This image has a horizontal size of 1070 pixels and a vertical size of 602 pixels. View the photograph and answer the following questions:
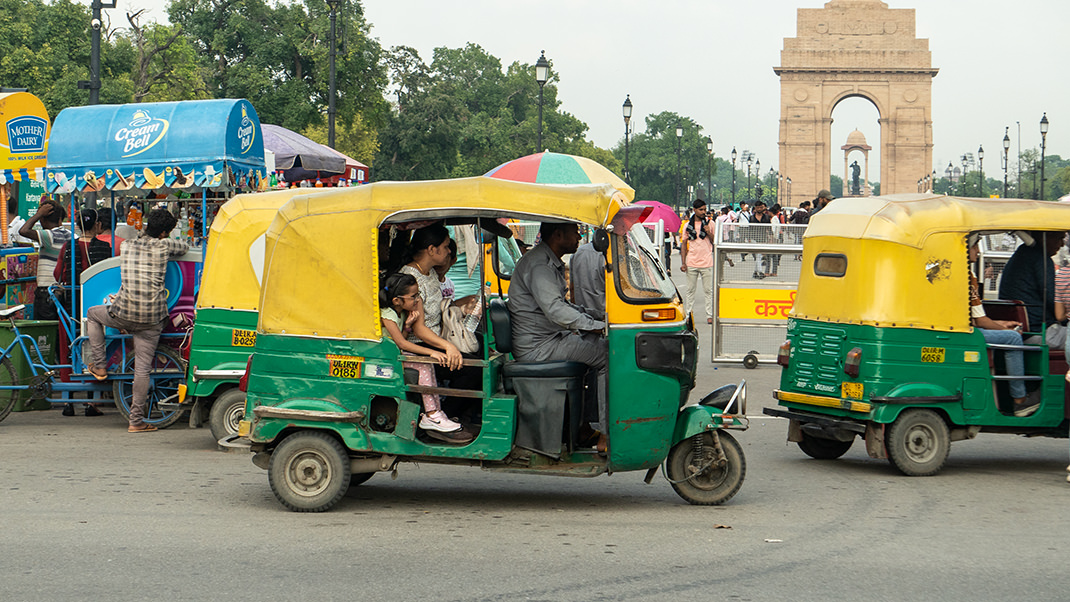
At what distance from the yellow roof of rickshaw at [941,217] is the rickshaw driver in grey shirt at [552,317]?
8.77 ft

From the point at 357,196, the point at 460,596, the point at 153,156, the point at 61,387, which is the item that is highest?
the point at 153,156

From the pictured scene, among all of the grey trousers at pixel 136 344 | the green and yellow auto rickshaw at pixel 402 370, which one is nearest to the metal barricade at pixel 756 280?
the grey trousers at pixel 136 344

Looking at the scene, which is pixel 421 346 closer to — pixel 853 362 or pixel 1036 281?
pixel 853 362

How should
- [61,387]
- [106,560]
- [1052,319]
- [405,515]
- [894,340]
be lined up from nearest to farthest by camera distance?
[106,560] < [405,515] < [894,340] < [1052,319] < [61,387]

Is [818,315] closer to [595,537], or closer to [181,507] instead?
[595,537]

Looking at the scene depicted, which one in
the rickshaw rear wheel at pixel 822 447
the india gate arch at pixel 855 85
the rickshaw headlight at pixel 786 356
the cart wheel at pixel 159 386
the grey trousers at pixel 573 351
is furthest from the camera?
the india gate arch at pixel 855 85

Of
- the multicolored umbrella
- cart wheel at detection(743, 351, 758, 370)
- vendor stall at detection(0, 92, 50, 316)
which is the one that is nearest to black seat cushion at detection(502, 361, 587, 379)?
cart wheel at detection(743, 351, 758, 370)

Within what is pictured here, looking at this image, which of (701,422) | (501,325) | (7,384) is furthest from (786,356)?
(7,384)

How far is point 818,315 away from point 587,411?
2.68 metres

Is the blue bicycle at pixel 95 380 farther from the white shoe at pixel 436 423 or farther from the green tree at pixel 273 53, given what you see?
the green tree at pixel 273 53

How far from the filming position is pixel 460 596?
5664 millimetres

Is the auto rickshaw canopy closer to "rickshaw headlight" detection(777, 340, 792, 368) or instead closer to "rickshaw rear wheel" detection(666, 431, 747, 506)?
"rickshaw headlight" detection(777, 340, 792, 368)

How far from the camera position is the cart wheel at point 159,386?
10.8 m

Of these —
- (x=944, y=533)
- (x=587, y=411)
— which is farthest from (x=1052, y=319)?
(x=587, y=411)
